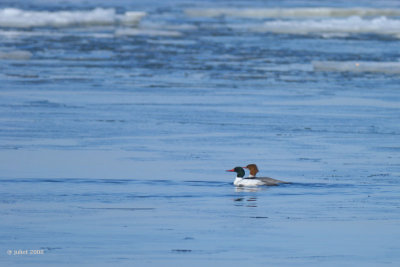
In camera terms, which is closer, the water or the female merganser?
the water

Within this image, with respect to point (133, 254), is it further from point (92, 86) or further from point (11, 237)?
point (92, 86)

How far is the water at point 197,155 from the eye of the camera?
7434 millimetres

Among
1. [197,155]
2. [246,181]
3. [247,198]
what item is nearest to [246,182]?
[246,181]

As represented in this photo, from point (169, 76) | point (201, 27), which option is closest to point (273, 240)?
point (169, 76)

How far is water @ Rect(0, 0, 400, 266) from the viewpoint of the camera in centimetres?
743

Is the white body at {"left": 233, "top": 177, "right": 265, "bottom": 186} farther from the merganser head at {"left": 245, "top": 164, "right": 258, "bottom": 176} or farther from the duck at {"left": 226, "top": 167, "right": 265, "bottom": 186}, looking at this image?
the merganser head at {"left": 245, "top": 164, "right": 258, "bottom": 176}

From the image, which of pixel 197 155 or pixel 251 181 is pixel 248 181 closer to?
pixel 251 181

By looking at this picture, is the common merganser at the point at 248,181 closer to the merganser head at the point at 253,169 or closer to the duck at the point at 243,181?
the duck at the point at 243,181

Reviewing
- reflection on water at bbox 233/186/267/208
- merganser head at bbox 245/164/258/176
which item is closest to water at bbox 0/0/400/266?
reflection on water at bbox 233/186/267/208

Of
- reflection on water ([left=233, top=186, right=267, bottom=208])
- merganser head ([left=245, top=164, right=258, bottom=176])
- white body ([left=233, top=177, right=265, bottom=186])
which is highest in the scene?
merganser head ([left=245, top=164, right=258, bottom=176])

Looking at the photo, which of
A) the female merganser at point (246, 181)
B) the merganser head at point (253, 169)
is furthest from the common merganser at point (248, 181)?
the merganser head at point (253, 169)

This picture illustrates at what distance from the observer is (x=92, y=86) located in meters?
17.2

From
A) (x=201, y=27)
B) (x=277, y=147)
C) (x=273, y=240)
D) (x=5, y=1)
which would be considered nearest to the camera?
(x=273, y=240)

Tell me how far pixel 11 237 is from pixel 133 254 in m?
1.02
